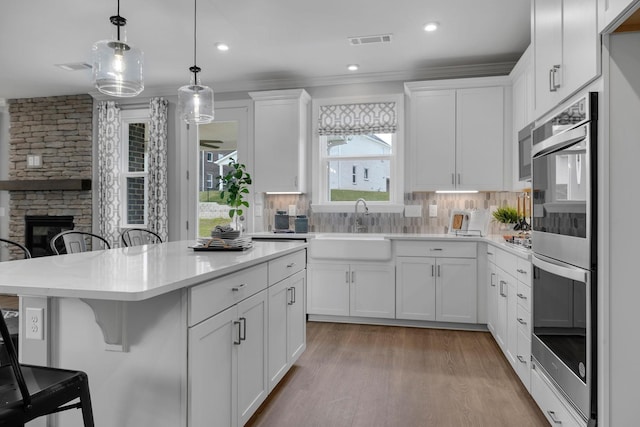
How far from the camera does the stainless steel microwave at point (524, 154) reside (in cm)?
369

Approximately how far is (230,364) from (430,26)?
123 inches

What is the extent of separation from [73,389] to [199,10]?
2972mm

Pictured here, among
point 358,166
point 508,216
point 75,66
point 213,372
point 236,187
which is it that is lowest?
point 213,372

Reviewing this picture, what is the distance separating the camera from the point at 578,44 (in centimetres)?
179

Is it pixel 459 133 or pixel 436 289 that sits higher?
pixel 459 133

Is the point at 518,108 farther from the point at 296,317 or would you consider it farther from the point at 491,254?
the point at 296,317

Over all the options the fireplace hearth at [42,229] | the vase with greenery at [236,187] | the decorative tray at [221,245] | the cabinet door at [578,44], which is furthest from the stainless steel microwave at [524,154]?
the fireplace hearth at [42,229]

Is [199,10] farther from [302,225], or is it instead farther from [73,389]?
[73,389]

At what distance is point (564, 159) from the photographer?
1.88 metres

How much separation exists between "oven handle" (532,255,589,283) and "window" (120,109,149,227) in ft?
16.0

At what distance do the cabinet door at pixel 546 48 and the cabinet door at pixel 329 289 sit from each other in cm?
255

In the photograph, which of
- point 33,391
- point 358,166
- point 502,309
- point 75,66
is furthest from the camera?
point 358,166

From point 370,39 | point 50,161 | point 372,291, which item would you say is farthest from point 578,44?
point 50,161

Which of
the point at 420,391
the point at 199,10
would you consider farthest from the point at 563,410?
the point at 199,10
